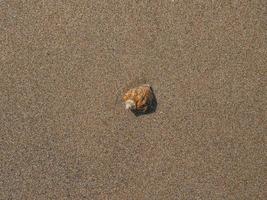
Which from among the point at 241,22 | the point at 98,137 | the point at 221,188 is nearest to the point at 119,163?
the point at 98,137

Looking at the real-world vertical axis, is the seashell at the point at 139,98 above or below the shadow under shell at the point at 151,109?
above

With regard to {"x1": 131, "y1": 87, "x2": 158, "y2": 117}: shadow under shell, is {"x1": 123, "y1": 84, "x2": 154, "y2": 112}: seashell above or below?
above

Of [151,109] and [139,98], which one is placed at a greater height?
[139,98]

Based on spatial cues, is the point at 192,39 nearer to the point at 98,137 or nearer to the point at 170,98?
the point at 170,98
